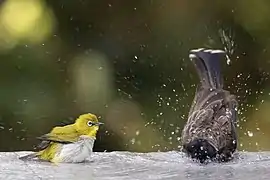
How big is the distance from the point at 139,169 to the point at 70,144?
0.57 feet

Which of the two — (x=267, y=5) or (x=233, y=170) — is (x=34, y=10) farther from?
(x=233, y=170)

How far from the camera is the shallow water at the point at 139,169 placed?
1654 mm

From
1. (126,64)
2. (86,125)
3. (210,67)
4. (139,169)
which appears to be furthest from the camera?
(126,64)

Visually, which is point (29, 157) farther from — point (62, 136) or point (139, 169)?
point (139, 169)

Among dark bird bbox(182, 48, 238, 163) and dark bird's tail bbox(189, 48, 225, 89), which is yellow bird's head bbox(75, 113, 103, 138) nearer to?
dark bird bbox(182, 48, 238, 163)

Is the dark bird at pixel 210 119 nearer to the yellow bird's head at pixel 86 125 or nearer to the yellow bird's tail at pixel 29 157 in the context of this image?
the yellow bird's head at pixel 86 125

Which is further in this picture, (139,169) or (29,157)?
(29,157)

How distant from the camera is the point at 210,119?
1949 millimetres

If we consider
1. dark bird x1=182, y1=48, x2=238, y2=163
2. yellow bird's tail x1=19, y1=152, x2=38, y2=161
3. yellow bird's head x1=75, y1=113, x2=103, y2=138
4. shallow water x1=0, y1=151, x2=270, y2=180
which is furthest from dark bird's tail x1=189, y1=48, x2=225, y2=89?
yellow bird's tail x1=19, y1=152, x2=38, y2=161

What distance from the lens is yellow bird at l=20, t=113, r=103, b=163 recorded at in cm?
186

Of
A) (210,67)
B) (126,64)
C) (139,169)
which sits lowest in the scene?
(139,169)

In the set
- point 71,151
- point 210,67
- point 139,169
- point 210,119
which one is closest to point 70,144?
point 71,151

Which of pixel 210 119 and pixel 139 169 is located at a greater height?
pixel 210 119

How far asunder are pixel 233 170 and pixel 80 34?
2160 millimetres
